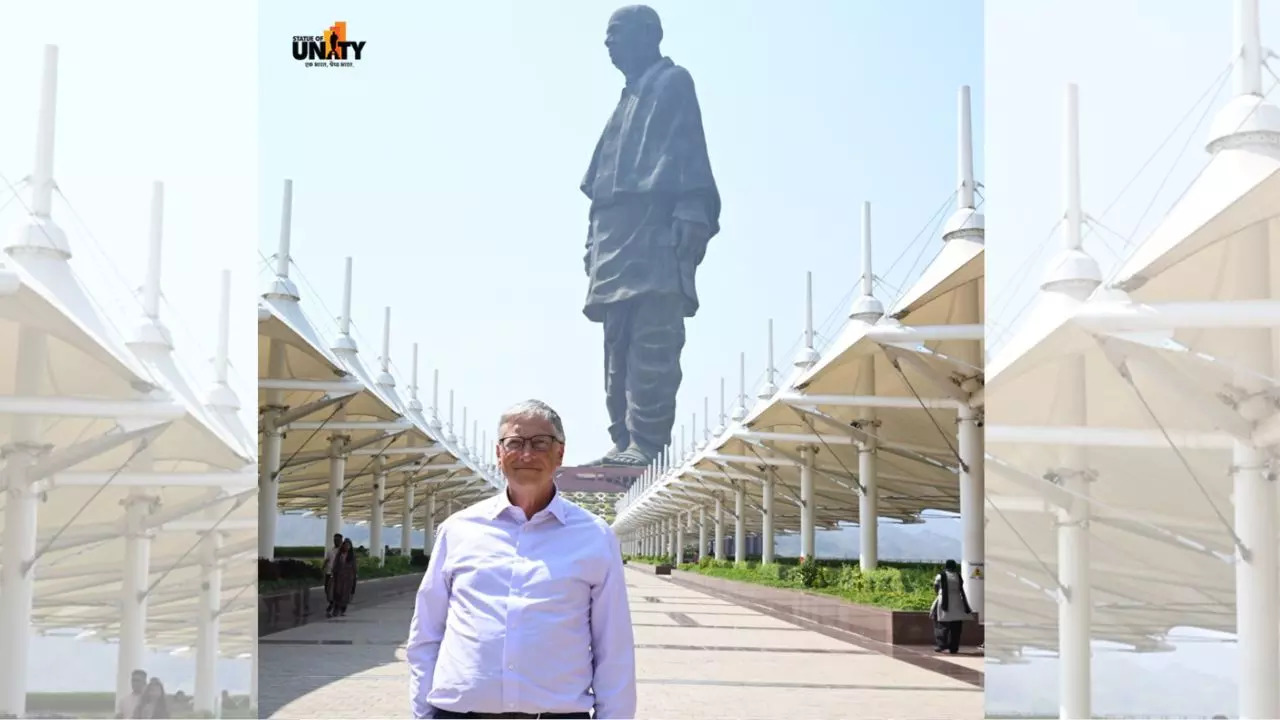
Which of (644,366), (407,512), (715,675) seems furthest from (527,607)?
(644,366)

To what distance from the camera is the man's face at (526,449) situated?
3453mm

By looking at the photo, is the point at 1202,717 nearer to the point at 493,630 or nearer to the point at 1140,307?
the point at 1140,307

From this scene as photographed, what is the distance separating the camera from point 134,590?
6.61 meters

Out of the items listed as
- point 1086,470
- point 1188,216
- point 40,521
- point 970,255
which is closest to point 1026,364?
point 1086,470

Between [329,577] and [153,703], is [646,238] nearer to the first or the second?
[329,577]

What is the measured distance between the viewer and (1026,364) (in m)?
6.87

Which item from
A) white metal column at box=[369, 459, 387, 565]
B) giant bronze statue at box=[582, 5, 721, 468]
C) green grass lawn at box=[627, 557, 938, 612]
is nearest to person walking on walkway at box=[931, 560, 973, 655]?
green grass lawn at box=[627, 557, 938, 612]

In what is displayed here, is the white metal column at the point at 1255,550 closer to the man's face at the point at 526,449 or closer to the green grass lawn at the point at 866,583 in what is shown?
the man's face at the point at 526,449

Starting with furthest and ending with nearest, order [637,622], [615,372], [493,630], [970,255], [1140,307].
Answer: [615,372], [637,622], [970,255], [1140,307], [493,630]

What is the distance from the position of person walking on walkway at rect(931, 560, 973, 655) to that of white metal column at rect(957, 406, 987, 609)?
7.67 ft

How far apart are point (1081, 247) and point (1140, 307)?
857 mm

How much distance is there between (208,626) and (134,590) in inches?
18.2

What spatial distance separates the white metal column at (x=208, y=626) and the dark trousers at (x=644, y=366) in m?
129

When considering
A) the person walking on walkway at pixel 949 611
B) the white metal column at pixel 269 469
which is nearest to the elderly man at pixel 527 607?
the person walking on walkway at pixel 949 611
